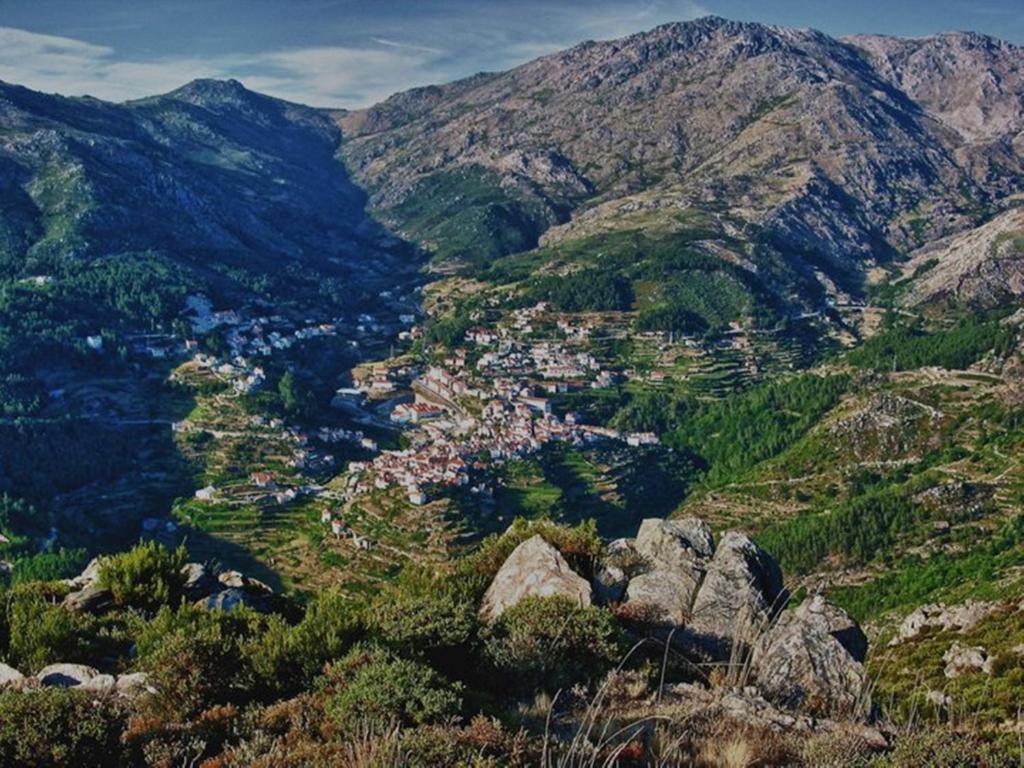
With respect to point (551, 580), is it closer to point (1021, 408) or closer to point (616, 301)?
point (1021, 408)

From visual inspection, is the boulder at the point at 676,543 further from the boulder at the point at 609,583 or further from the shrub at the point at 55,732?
the shrub at the point at 55,732

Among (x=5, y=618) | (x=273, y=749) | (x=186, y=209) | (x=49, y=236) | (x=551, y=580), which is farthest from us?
(x=186, y=209)

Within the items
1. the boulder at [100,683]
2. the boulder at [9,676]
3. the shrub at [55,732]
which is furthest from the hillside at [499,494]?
the boulder at [9,676]

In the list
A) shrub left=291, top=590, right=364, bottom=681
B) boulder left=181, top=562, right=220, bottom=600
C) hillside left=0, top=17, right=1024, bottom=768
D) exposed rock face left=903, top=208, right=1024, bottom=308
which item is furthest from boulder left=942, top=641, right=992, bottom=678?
exposed rock face left=903, top=208, right=1024, bottom=308

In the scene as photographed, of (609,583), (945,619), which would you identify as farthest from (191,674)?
(945,619)

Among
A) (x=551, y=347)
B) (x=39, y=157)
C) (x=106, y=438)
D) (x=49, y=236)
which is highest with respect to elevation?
(x=39, y=157)

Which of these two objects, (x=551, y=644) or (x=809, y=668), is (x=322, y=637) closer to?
(x=551, y=644)

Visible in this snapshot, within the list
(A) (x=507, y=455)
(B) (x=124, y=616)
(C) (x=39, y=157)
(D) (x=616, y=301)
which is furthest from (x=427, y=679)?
(C) (x=39, y=157)
